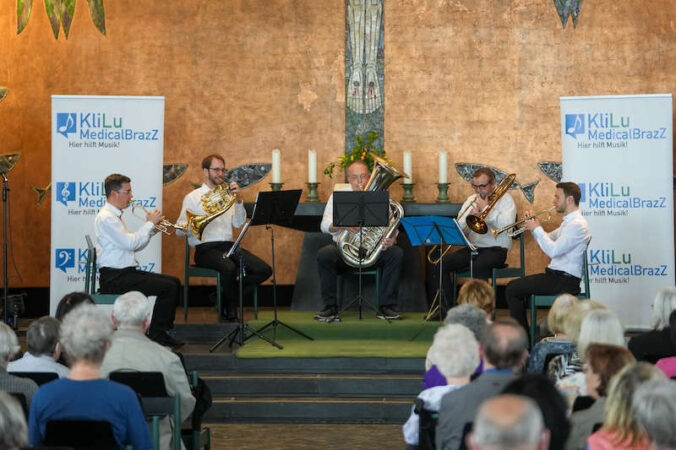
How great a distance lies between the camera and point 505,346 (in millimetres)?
4145

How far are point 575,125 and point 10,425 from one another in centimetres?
694

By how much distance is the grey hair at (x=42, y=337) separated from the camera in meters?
5.12

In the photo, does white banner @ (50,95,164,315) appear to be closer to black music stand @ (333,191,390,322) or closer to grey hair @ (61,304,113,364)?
black music stand @ (333,191,390,322)

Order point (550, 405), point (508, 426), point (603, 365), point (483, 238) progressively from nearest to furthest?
point (508, 426), point (550, 405), point (603, 365), point (483, 238)

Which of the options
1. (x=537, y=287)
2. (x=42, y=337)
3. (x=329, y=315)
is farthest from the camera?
(x=329, y=315)

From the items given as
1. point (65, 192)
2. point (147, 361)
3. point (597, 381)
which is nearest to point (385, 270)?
point (65, 192)

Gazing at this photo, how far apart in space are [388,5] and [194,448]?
633 cm

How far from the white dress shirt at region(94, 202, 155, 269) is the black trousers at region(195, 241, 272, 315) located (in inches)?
→ 29.1

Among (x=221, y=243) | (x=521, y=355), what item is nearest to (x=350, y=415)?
(x=221, y=243)

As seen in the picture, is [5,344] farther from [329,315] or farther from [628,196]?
[628,196]

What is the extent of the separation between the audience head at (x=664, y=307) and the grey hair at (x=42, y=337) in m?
3.18

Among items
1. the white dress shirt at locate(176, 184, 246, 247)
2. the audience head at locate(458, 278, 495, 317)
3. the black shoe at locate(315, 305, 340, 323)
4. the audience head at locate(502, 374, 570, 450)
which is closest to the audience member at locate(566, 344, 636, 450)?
the audience head at locate(502, 374, 570, 450)

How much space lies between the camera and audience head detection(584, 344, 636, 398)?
157 inches

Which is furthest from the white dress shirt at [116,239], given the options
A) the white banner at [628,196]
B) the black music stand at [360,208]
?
the white banner at [628,196]
